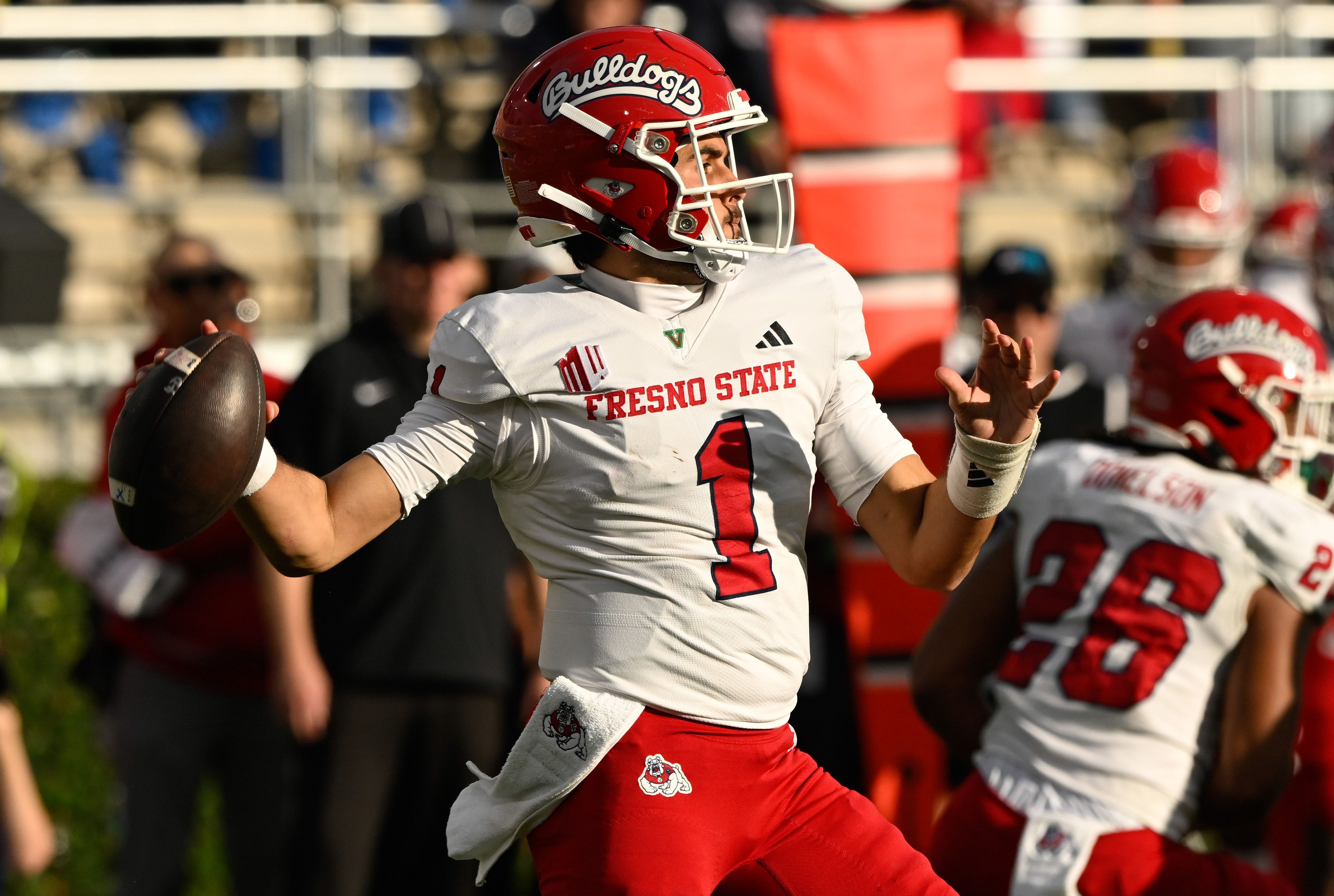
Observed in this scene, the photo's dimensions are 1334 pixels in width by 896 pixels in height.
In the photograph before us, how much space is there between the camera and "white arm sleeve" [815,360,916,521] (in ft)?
8.77

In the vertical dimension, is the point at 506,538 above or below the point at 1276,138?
below

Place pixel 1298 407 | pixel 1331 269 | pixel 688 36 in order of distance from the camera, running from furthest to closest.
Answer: pixel 688 36, pixel 1331 269, pixel 1298 407

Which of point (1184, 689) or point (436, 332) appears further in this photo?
point (1184, 689)

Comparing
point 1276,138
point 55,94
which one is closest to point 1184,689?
point 1276,138

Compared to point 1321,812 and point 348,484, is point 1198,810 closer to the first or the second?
point 1321,812

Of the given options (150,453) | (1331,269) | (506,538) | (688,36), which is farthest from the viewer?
(688,36)

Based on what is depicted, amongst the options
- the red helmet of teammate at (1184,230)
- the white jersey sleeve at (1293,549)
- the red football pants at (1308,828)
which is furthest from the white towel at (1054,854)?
the red helmet of teammate at (1184,230)

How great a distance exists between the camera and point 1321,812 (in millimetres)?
4449

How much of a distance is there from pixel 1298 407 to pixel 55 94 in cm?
686

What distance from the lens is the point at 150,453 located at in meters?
2.33

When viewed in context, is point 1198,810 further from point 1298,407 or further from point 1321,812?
point 1321,812

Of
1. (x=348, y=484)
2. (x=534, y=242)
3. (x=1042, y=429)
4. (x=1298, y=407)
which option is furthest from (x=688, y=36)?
(x=348, y=484)

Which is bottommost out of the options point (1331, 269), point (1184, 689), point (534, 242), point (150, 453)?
point (1184, 689)

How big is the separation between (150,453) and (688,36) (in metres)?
4.58
